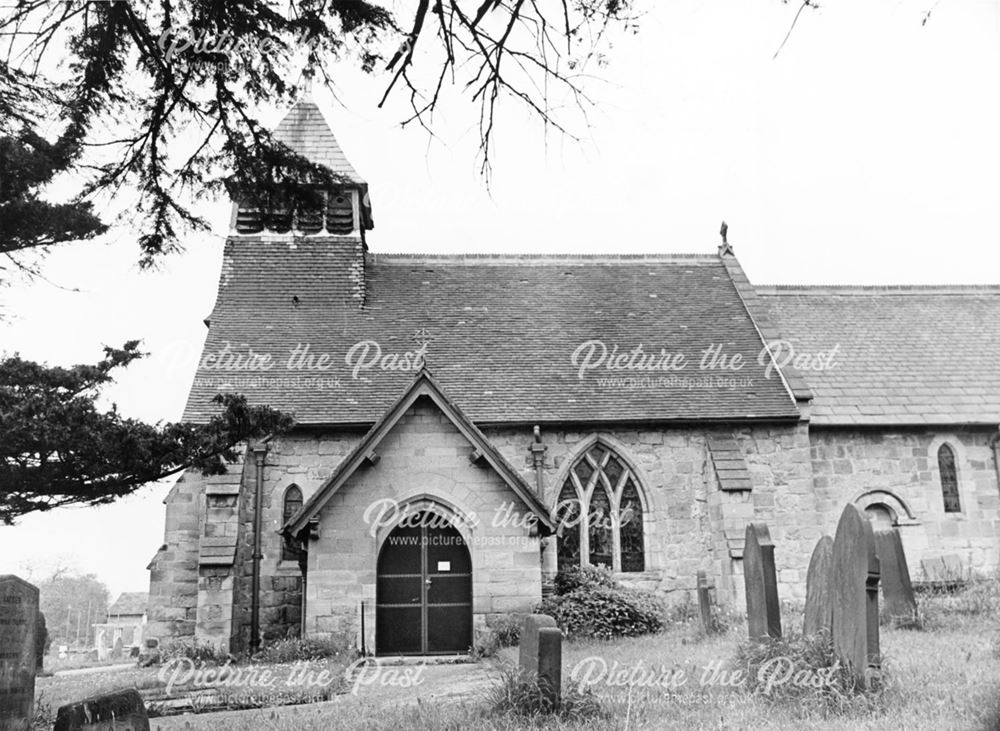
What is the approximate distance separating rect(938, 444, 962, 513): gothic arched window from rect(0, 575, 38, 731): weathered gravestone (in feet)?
60.9

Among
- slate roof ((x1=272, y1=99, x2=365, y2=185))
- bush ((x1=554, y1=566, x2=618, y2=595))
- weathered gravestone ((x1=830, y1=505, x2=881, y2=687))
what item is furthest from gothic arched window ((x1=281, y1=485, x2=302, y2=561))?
weathered gravestone ((x1=830, y1=505, x2=881, y2=687))

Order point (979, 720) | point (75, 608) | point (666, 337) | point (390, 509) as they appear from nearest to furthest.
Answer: point (979, 720)
point (390, 509)
point (666, 337)
point (75, 608)

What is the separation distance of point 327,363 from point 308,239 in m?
4.34

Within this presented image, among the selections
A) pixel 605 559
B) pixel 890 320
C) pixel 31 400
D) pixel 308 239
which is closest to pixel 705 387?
pixel 605 559

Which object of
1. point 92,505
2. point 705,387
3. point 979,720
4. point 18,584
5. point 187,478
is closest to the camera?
point 979,720

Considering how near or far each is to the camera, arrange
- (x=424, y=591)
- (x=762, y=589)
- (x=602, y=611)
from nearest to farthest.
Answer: (x=762, y=589) → (x=424, y=591) → (x=602, y=611)

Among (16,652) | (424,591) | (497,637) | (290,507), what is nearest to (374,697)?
(16,652)

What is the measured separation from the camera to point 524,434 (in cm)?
1862

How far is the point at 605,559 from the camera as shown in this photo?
60.9 feet

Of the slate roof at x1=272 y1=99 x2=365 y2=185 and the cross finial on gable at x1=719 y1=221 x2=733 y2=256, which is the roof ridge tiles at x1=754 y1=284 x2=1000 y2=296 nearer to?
the cross finial on gable at x1=719 y1=221 x2=733 y2=256

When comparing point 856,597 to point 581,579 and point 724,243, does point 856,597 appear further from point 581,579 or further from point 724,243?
point 724,243

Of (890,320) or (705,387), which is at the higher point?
(890,320)

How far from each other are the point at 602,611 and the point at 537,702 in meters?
8.29

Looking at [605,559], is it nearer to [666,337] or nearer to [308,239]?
[666,337]
